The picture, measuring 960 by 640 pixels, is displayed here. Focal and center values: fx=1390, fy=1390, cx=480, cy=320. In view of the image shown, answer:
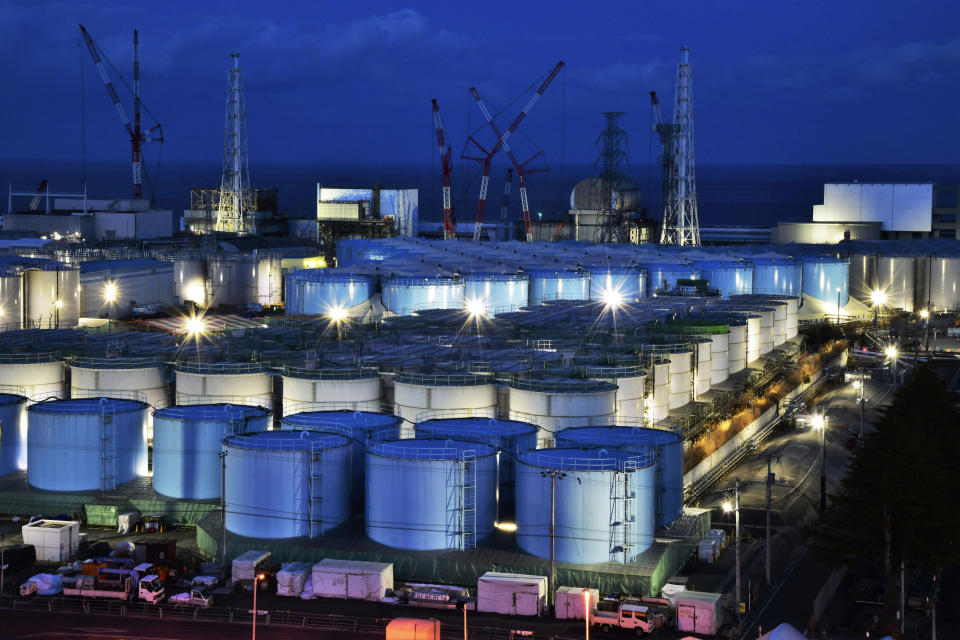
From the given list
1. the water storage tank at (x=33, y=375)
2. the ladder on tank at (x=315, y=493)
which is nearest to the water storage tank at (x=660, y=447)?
the ladder on tank at (x=315, y=493)

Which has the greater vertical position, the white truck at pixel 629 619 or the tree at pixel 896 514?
the tree at pixel 896 514

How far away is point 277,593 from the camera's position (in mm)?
31625

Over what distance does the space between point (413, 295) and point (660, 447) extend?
97.3 feet

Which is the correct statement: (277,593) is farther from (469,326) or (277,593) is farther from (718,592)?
(469,326)

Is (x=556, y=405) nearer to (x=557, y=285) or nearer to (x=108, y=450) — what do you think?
(x=108, y=450)

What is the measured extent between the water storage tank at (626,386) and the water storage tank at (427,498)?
8958mm

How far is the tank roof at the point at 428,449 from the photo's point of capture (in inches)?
1303

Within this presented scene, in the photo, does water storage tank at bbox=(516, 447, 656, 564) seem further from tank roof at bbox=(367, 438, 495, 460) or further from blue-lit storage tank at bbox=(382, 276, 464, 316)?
blue-lit storage tank at bbox=(382, 276, 464, 316)

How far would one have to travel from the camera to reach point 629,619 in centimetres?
2925

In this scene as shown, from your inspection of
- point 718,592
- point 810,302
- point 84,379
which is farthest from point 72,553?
point 810,302

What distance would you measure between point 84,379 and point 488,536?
15601 millimetres

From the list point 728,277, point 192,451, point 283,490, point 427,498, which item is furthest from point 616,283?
point 427,498

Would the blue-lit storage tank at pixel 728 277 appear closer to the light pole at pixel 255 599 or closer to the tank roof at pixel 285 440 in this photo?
the tank roof at pixel 285 440

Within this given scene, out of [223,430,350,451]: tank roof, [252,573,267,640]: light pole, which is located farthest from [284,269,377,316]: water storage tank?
[252,573,267,640]: light pole
